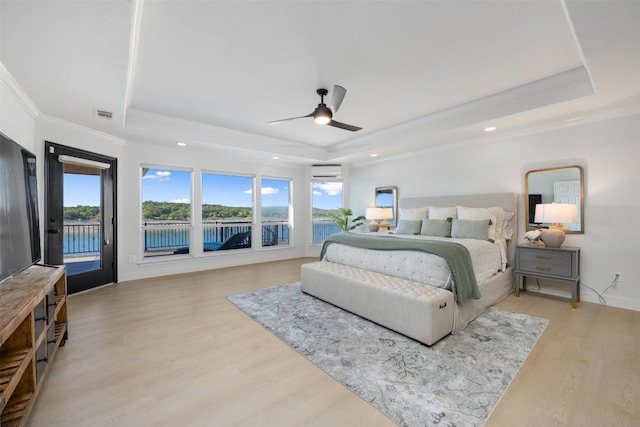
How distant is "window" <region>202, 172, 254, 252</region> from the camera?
20.4 ft

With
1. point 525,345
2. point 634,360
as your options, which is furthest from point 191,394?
point 634,360

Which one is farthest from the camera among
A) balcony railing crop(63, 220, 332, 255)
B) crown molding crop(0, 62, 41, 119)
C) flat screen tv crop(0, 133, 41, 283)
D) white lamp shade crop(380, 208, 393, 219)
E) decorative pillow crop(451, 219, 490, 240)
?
white lamp shade crop(380, 208, 393, 219)

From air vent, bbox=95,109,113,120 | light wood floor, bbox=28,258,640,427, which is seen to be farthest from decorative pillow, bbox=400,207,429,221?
air vent, bbox=95,109,113,120

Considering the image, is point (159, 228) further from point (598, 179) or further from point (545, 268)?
point (598, 179)

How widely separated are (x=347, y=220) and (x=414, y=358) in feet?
14.9

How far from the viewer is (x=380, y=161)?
6199mm

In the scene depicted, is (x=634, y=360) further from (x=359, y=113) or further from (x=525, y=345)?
(x=359, y=113)

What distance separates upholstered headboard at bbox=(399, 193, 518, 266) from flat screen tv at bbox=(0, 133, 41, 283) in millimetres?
5349

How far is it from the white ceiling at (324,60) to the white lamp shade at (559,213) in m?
1.16

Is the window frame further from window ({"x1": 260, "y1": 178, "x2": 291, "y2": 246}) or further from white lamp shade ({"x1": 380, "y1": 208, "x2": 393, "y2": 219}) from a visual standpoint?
white lamp shade ({"x1": 380, "y1": 208, "x2": 393, "y2": 219})

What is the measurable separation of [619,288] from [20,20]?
6182 mm

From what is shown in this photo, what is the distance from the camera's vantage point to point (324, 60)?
8.70ft

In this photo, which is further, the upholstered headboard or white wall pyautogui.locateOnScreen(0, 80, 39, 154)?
the upholstered headboard

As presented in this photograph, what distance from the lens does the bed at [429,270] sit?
260 centimetres
